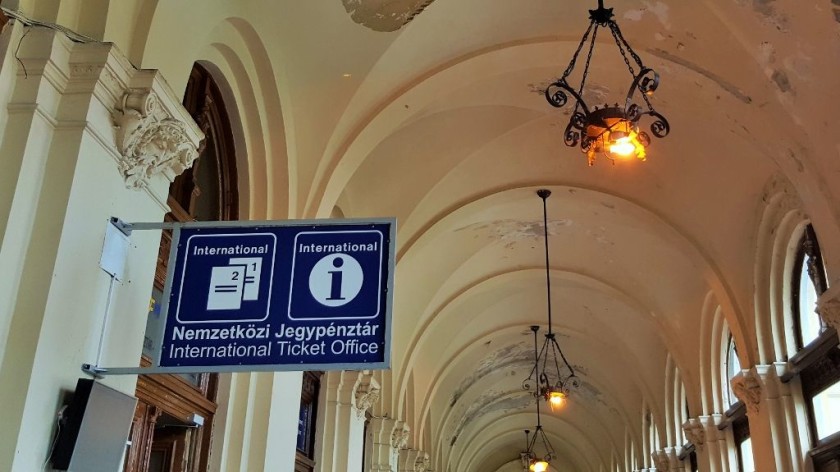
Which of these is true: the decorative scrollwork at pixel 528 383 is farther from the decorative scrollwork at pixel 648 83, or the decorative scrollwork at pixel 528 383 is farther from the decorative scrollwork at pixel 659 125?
the decorative scrollwork at pixel 648 83

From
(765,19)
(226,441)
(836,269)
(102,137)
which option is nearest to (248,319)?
(102,137)

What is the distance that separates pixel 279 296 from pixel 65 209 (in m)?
1.00

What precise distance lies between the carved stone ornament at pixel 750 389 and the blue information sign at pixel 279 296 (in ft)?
22.5

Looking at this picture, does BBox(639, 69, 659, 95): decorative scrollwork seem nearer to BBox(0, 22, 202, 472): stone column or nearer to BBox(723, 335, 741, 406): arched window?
BBox(0, 22, 202, 472): stone column

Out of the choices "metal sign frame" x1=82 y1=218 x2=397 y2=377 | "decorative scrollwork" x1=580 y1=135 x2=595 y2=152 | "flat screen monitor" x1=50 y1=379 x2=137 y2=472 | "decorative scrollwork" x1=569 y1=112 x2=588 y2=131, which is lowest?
"flat screen monitor" x1=50 y1=379 x2=137 y2=472

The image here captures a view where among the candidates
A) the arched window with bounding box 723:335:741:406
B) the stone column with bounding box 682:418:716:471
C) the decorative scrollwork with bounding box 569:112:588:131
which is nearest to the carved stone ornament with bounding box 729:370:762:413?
the arched window with bounding box 723:335:741:406

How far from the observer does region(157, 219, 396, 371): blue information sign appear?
3.22m

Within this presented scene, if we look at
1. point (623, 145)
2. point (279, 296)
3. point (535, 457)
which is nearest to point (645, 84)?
point (623, 145)

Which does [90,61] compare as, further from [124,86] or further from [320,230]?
[320,230]

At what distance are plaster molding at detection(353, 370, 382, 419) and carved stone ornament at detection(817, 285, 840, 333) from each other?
5281 mm

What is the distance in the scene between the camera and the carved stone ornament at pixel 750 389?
8836 mm

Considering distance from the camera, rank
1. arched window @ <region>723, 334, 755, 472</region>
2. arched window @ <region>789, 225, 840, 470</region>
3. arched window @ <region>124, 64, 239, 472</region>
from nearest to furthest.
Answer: arched window @ <region>124, 64, 239, 472</region>
arched window @ <region>789, 225, 840, 470</region>
arched window @ <region>723, 334, 755, 472</region>

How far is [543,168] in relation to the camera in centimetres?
1000

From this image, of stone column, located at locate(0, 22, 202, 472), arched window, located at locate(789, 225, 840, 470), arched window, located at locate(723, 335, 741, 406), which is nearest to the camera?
stone column, located at locate(0, 22, 202, 472)
